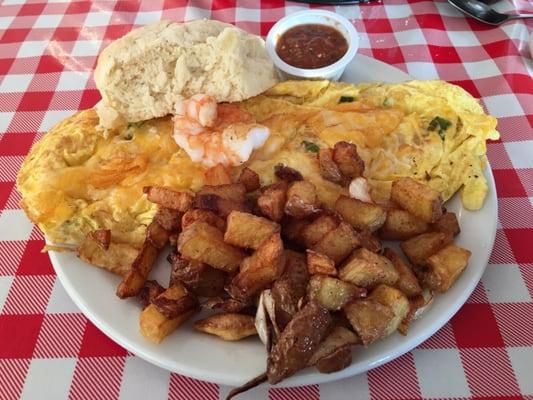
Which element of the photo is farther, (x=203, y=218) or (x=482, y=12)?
(x=482, y=12)

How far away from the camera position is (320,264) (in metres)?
1.67

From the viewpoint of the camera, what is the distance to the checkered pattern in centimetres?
179

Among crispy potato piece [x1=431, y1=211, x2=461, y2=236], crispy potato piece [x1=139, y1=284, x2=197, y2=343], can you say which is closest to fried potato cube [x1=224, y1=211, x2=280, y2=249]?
crispy potato piece [x1=139, y1=284, x2=197, y2=343]

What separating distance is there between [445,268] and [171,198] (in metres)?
1.01

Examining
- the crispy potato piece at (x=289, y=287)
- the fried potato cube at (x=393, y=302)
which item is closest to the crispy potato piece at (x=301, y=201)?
the crispy potato piece at (x=289, y=287)

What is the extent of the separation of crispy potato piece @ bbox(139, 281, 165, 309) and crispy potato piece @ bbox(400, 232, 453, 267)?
0.91m

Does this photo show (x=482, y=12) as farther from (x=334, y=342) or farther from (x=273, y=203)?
(x=334, y=342)

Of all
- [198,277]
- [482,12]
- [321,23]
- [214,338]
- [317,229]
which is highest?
[321,23]

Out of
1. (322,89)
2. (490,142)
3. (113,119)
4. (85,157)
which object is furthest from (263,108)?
(490,142)

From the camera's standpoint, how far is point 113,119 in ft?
7.34

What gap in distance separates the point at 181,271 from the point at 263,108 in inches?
38.6

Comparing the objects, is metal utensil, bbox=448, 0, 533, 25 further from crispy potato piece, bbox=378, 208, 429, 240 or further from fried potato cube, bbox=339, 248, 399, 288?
fried potato cube, bbox=339, 248, 399, 288

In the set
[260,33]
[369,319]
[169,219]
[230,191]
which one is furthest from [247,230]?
[260,33]

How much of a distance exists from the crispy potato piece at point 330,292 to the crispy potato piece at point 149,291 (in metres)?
0.55
